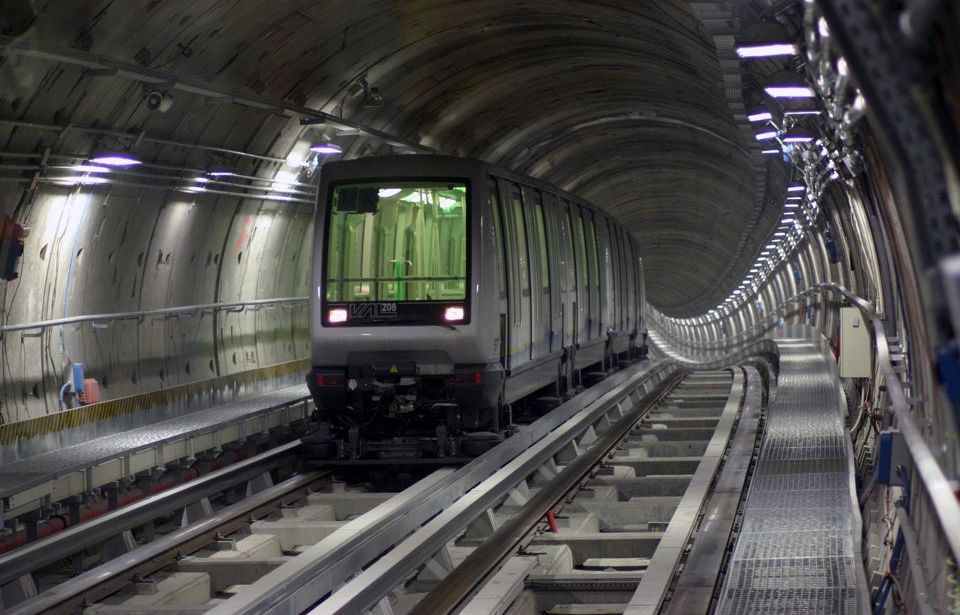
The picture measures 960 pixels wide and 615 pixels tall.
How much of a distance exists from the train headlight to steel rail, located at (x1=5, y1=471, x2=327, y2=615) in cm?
207

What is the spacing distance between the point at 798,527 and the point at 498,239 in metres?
5.52

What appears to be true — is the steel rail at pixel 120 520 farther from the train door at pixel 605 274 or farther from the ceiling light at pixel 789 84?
the train door at pixel 605 274

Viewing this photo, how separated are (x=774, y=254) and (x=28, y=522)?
86.3ft

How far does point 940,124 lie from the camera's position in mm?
3994

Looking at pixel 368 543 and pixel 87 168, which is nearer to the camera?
pixel 368 543

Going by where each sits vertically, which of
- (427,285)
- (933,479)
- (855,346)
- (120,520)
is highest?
(427,285)

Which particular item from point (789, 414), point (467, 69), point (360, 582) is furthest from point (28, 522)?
point (467, 69)

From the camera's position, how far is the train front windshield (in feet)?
41.1

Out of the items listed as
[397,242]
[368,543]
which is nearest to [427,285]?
[397,242]

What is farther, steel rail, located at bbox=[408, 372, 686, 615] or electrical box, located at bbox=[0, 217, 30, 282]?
electrical box, located at bbox=[0, 217, 30, 282]

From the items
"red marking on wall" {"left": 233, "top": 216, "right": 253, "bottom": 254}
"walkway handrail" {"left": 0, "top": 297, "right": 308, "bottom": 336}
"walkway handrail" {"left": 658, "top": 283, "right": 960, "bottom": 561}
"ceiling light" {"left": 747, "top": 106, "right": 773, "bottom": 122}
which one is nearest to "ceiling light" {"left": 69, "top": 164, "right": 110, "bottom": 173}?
"walkway handrail" {"left": 0, "top": 297, "right": 308, "bottom": 336}

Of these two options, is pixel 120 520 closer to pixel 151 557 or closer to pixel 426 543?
pixel 151 557

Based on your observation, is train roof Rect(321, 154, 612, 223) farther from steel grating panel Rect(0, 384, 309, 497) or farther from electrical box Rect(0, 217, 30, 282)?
steel grating panel Rect(0, 384, 309, 497)

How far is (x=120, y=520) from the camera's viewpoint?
10.1 meters
